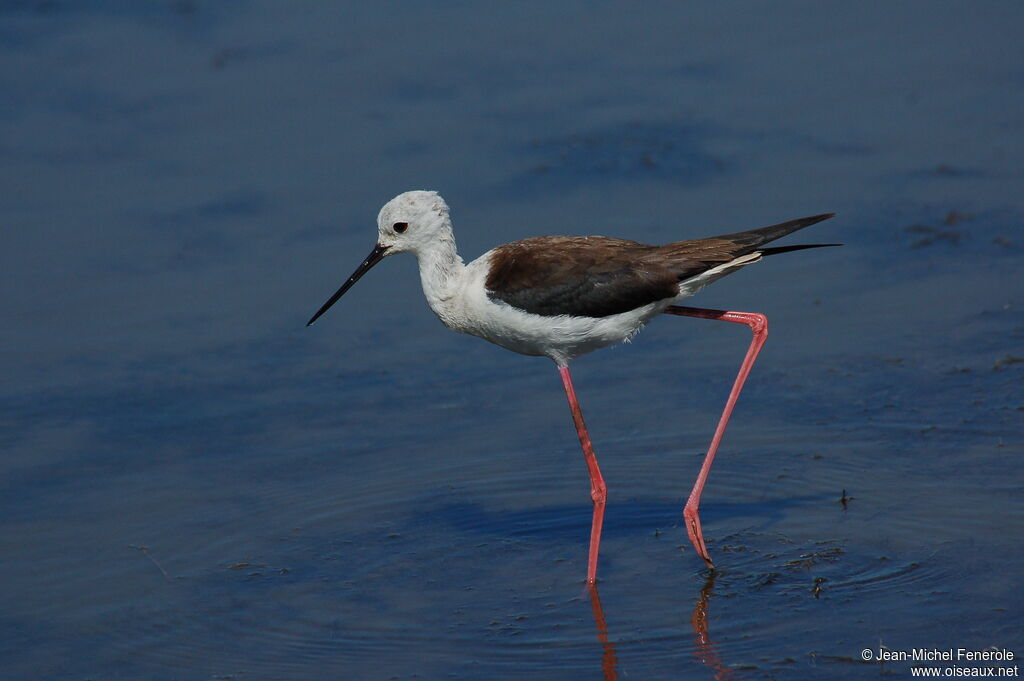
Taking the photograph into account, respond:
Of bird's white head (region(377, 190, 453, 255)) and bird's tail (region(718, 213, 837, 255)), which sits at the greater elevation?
bird's white head (region(377, 190, 453, 255))

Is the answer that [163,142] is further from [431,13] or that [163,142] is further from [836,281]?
[836,281]

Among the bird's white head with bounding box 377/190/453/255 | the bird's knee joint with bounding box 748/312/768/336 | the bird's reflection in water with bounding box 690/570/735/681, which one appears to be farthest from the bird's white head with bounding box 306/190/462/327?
the bird's reflection in water with bounding box 690/570/735/681

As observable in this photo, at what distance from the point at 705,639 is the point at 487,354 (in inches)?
124

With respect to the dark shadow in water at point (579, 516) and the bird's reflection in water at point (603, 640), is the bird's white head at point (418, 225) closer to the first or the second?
the dark shadow in water at point (579, 516)

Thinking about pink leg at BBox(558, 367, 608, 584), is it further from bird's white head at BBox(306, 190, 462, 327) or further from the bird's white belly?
bird's white head at BBox(306, 190, 462, 327)

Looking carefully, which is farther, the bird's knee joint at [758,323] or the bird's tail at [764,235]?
the bird's knee joint at [758,323]

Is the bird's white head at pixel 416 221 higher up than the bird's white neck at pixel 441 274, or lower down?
higher up

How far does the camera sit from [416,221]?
21.5 feet

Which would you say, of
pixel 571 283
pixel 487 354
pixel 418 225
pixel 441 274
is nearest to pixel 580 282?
pixel 571 283

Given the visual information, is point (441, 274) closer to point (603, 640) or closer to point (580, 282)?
point (580, 282)

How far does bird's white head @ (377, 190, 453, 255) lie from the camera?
654cm

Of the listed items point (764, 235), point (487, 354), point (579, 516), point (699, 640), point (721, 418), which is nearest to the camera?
point (699, 640)

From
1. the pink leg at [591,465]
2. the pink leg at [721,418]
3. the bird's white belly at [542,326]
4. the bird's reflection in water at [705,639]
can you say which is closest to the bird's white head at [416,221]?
the bird's white belly at [542,326]

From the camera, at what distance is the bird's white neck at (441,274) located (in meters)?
6.55
